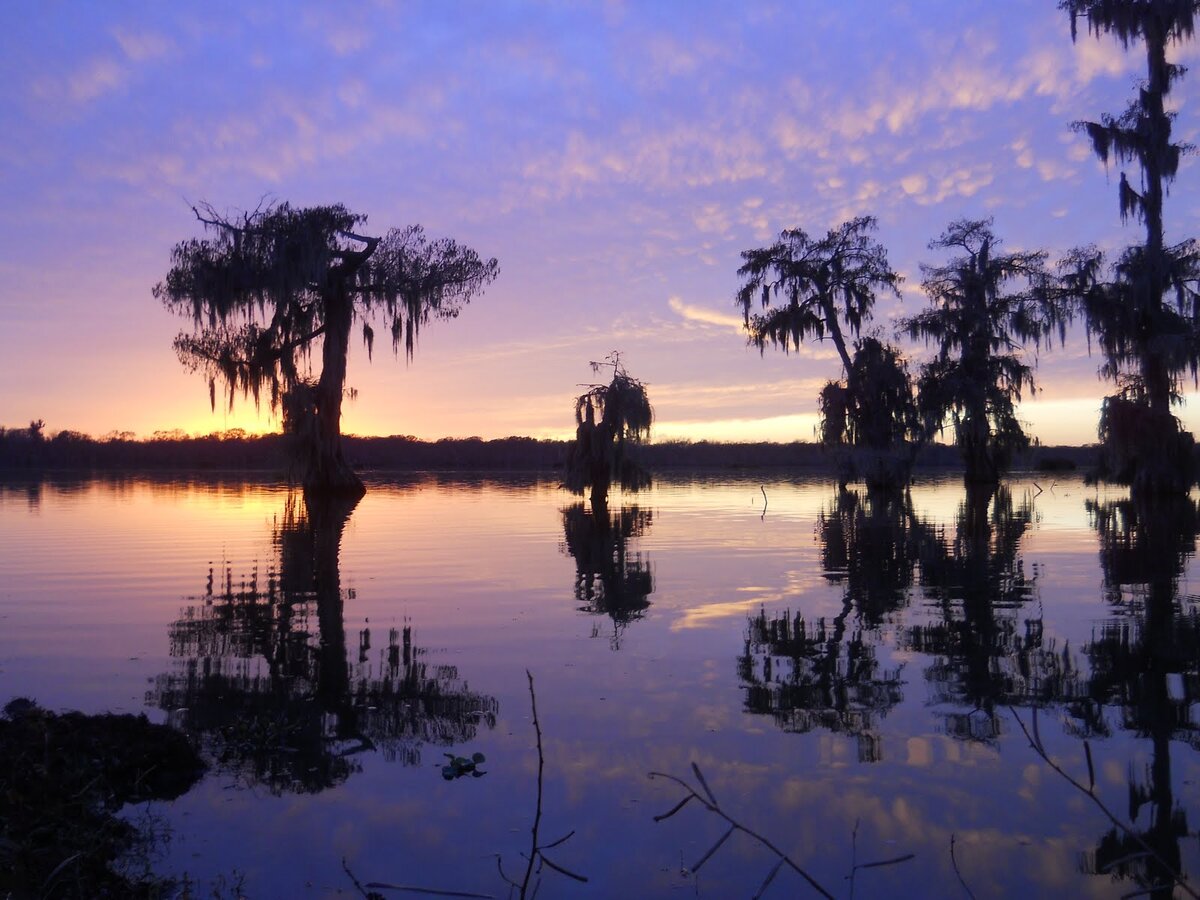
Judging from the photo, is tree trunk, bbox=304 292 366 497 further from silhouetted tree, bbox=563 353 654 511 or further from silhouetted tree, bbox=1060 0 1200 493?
silhouetted tree, bbox=1060 0 1200 493

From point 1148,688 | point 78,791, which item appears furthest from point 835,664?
point 78,791

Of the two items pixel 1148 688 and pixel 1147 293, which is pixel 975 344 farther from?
pixel 1148 688

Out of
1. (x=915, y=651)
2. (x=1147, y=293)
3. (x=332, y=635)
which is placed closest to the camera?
(x=915, y=651)

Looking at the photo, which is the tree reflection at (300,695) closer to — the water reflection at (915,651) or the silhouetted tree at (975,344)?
the water reflection at (915,651)

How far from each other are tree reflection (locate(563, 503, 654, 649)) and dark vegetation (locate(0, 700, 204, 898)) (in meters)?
3.46

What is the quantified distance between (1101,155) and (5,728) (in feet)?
98.3

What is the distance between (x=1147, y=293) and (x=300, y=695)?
27.3 metres

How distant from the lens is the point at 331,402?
3019cm

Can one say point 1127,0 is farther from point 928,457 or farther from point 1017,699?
point 928,457

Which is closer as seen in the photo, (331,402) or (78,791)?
(78,791)

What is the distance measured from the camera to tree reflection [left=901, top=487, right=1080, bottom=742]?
215 inches

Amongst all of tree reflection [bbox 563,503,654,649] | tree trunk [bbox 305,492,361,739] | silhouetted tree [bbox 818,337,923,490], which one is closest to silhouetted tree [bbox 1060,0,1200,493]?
silhouetted tree [bbox 818,337,923,490]

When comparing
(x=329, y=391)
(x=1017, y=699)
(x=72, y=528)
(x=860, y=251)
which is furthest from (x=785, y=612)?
(x=860, y=251)

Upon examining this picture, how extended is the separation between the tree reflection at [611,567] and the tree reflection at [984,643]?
2.34 m
